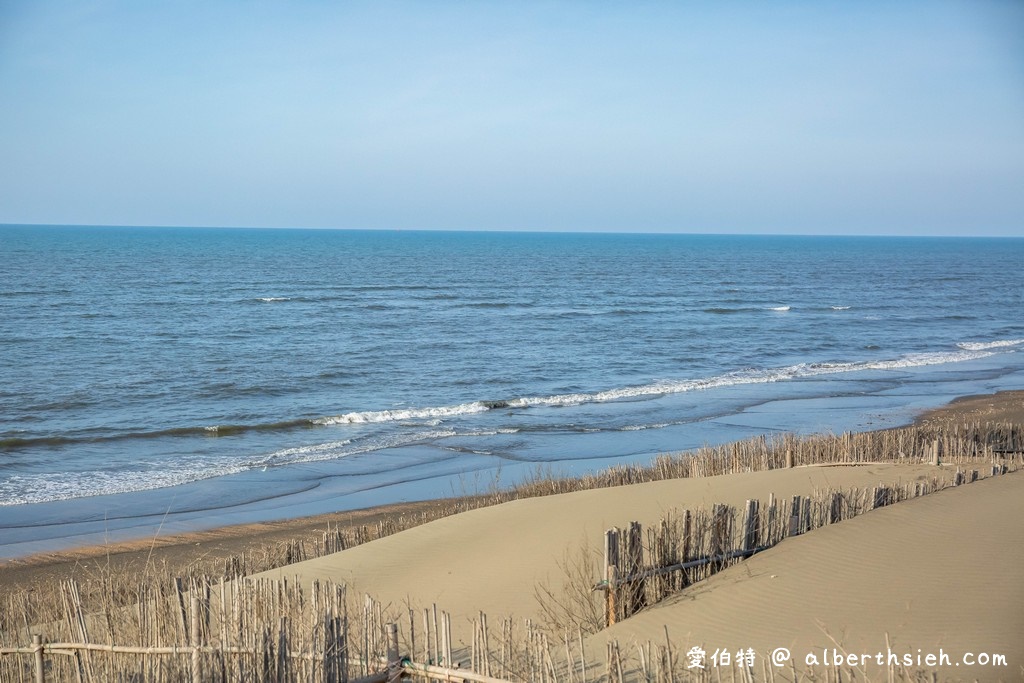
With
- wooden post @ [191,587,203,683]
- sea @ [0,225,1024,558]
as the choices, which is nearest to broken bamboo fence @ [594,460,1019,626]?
wooden post @ [191,587,203,683]

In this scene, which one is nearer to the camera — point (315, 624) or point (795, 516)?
point (315, 624)

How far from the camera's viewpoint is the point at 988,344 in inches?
1487

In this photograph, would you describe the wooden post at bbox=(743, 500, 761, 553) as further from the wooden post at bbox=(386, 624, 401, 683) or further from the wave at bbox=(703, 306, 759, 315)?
the wave at bbox=(703, 306, 759, 315)

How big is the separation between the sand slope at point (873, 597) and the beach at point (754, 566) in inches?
0.5

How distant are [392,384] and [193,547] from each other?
1534 cm

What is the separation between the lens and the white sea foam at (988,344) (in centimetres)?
3688

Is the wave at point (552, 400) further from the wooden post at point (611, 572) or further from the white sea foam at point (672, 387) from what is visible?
the wooden post at point (611, 572)

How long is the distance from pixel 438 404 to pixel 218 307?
26.2 m

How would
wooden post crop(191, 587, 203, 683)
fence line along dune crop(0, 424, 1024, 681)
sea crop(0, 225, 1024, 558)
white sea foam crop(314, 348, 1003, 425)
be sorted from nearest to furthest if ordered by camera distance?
wooden post crop(191, 587, 203, 683), fence line along dune crop(0, 424, 1024, 681), sea crop(0, 225, 1024, 558), white sea foam crop(314, 348, 1003, 425)

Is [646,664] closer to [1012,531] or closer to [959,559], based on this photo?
[959,559]

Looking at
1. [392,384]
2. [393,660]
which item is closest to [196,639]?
[393,660]

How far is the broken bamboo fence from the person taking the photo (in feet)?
22.8

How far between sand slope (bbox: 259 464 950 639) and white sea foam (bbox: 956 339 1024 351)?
2814cm

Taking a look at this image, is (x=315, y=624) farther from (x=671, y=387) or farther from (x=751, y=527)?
(x=671, y=387)
